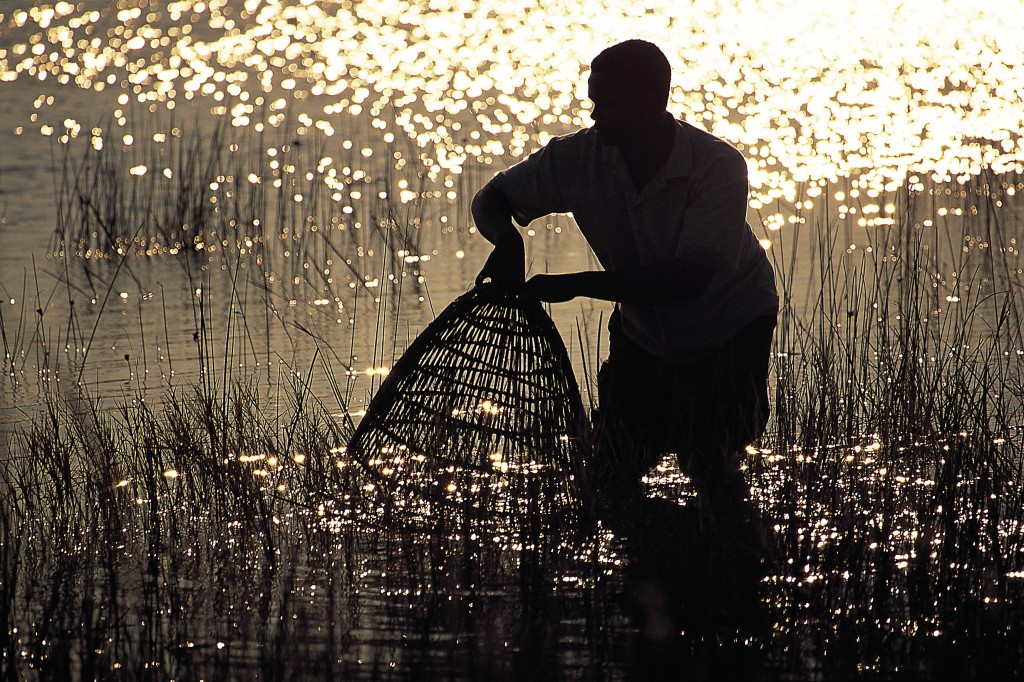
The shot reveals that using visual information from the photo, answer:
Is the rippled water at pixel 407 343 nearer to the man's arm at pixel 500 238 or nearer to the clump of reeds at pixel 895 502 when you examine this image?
the clump of reeds at pixel 895 502

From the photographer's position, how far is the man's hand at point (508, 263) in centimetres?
370

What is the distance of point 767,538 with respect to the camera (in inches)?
146

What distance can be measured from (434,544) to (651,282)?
1008mm

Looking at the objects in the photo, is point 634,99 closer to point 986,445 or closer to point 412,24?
point 986,445

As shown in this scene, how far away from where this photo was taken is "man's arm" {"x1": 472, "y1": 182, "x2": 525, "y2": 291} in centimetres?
371

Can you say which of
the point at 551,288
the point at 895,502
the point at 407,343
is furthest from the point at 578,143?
the point at 407,343

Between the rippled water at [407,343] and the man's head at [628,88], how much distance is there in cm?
108

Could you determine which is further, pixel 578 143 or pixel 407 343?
pixel 407 343

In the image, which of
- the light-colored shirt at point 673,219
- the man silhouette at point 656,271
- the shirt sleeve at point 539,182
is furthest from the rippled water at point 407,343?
the shirt sleeve at point 539,182

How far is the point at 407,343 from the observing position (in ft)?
19.3

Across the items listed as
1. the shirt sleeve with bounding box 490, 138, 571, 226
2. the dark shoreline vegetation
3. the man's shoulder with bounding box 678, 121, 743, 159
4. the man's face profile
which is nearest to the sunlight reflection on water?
the dark shoreline vegetation

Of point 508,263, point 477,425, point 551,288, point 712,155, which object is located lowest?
point 477,425

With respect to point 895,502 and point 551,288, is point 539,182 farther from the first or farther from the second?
point 895,502

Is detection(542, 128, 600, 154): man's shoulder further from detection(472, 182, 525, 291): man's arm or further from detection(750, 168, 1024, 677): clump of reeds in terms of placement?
detection(750, 168, 1024, 677): clump of reeds
